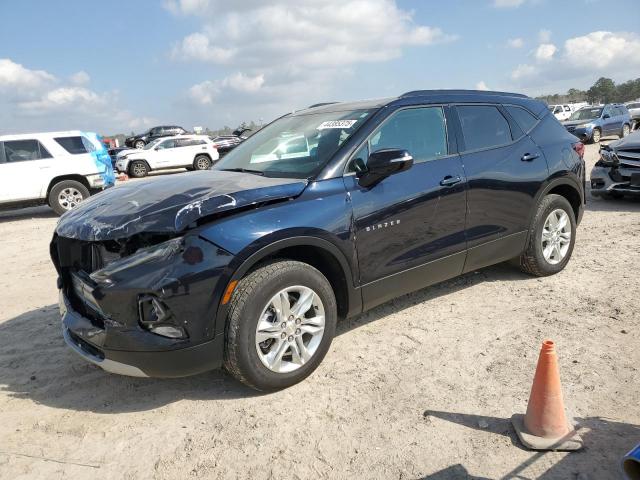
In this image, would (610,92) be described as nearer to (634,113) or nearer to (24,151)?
(634,113)

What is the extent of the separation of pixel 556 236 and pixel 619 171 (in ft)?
14.3

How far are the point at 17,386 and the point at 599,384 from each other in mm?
3885

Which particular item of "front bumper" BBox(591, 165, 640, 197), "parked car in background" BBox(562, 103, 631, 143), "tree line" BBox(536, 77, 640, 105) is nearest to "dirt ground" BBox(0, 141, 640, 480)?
"front bumper" BBox(591, 165, 640, 197)

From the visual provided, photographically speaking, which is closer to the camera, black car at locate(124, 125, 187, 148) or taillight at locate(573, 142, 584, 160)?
taillight at locate(573, 142, 584, 160)

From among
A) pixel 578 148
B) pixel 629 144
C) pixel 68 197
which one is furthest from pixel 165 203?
pixel 68 197

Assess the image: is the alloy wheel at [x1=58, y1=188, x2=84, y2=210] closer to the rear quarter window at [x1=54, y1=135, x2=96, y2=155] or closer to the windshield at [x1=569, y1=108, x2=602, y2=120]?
the rear quarter window at [x1=54, y1=135, x2=96, y2=155]

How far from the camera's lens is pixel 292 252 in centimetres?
320

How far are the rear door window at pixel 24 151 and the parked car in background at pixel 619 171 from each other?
458 inches

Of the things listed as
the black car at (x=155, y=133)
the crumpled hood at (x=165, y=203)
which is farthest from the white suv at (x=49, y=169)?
the black car at (x=155, y=133)

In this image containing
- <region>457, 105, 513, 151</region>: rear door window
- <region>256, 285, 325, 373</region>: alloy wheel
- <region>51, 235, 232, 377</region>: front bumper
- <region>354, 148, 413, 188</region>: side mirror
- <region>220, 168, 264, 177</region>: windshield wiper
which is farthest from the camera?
<region>457, 105, 513, 151</region>: rear door window

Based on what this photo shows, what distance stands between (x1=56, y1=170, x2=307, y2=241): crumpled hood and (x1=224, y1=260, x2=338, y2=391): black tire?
45 cm

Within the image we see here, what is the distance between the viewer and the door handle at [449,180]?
12.5 ft

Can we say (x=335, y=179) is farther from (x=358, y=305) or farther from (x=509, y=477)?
(x=509, y=477)

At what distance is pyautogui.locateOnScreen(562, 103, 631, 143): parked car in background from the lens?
1978cm
